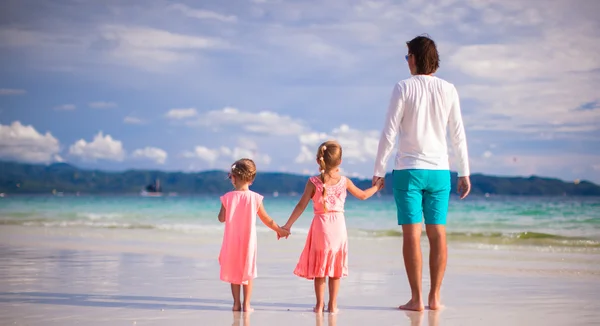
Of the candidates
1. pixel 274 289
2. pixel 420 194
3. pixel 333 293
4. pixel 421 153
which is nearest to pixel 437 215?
pixel 420 194

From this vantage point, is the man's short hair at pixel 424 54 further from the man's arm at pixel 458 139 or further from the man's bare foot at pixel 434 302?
the man's bare foot at pixel 434 302

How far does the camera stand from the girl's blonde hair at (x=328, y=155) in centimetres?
461

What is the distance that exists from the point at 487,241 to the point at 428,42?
28.2 feet

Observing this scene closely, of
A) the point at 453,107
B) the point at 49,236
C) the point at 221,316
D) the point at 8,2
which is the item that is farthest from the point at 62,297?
the point at 8,2

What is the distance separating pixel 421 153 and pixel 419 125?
19 centimetres

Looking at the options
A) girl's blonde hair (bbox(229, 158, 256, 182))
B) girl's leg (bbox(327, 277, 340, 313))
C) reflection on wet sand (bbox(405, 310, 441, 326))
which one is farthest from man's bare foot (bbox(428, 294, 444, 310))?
girl's blonde hair (bbox(229, 158, 256, 182))

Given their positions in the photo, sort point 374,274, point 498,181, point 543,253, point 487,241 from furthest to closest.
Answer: point 498,181 → point 487,241 → point 543,253 → point 374,274

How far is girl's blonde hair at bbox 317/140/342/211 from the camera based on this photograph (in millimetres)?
4605

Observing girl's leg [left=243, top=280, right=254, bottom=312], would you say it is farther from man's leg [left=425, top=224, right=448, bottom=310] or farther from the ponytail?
man's leg [left=425, top=224, right=448, bottom=310]

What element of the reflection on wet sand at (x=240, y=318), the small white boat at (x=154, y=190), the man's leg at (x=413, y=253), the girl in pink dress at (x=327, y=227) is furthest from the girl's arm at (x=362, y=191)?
the small white boat at (x=154, y=190)

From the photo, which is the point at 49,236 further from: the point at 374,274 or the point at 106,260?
the point at 374,274

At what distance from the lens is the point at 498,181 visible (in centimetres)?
4916

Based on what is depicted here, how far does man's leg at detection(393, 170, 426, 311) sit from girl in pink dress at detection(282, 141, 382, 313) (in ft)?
0.78

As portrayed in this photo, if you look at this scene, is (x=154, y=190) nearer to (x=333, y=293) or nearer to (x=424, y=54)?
(x=333, y=293)
